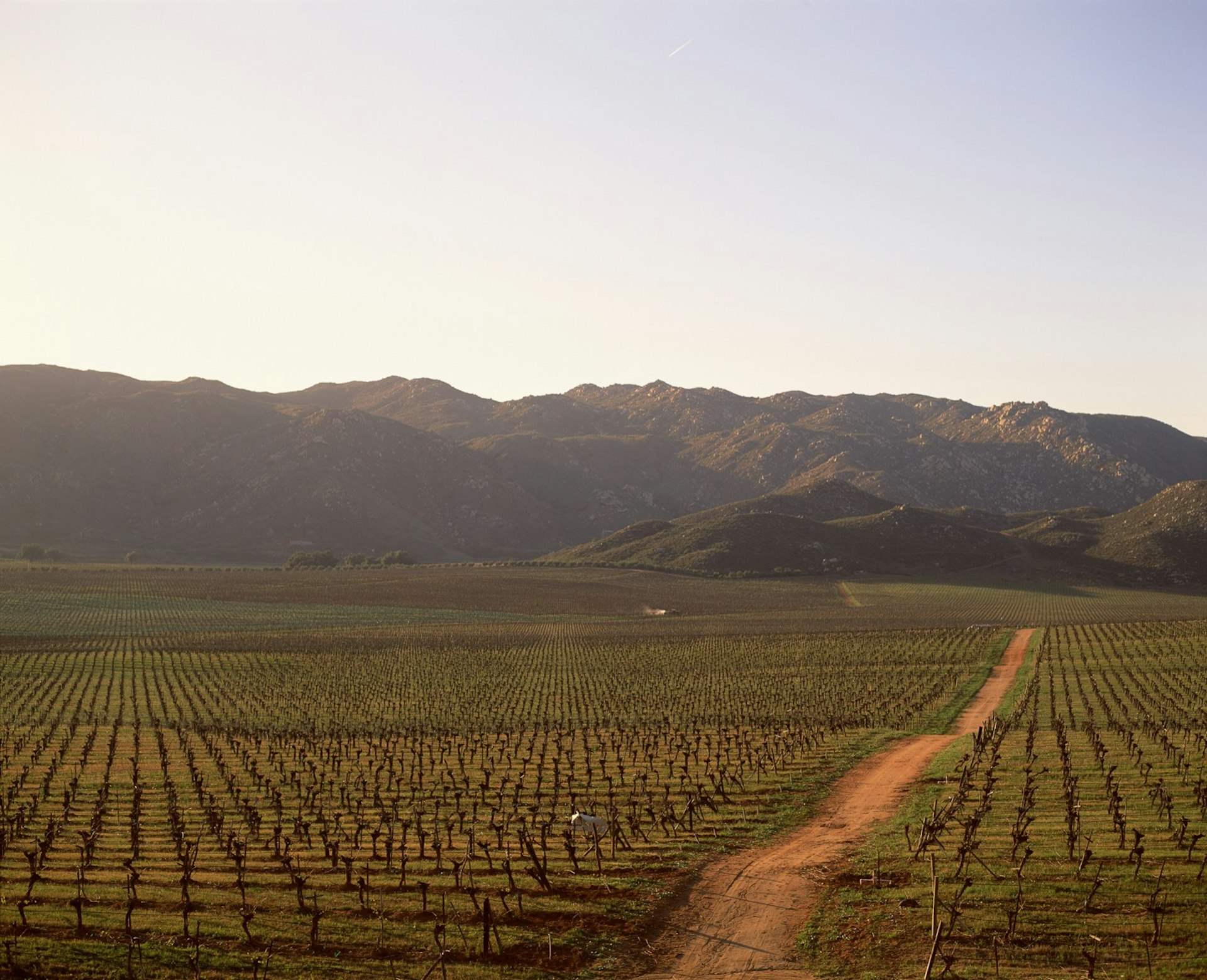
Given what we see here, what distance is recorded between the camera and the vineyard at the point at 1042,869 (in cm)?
1608

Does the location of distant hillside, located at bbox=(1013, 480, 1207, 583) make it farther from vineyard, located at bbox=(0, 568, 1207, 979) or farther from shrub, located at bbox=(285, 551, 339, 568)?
shrub, located at bbox=(285, 551, 339, 568)

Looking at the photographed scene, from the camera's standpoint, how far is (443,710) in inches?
2048

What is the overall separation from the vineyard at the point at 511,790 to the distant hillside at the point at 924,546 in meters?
85.5

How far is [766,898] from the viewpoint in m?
19.4

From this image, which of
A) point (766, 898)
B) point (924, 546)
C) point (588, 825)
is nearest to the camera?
point (766, 898)

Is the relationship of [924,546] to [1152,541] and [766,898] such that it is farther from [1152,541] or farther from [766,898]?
[766,898]

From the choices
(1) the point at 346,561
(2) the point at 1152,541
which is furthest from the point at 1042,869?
(1) the point at 346,561

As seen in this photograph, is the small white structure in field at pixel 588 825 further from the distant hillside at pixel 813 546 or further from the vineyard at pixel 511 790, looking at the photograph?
the distant hillside at pixel 813 546

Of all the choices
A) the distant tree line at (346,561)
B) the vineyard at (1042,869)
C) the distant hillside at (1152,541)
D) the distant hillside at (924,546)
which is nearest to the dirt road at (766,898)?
the vineyard at (1042,869)

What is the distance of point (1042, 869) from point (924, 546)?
172 m

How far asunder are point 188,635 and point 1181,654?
79462 millimetres

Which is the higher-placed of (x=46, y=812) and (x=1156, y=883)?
(x=1156, y=883)

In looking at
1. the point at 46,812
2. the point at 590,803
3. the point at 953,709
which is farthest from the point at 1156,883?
the point at 953,709

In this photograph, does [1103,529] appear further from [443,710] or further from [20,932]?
[20,932]
